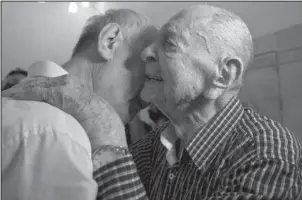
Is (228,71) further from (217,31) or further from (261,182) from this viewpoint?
(261,182)

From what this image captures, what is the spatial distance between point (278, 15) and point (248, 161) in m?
0.88

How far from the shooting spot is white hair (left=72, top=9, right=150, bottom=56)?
3.45 feet

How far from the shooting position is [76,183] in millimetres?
598

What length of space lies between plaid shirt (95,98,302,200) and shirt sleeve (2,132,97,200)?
0.43ft

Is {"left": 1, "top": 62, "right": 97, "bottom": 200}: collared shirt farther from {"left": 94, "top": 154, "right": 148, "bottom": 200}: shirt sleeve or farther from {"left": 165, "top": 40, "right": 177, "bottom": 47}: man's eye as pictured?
{"left": 165, "top": 40, "right": 177, "bottom": 47}: man's eye

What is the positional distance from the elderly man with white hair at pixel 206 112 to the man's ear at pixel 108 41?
9 centimetres

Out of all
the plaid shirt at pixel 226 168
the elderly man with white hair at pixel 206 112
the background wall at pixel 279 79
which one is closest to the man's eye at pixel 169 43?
the elderly man with white hair at pixel 206 112

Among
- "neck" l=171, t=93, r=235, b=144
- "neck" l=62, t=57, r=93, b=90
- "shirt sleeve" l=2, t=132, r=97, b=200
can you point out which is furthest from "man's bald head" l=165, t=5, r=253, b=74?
"shirt sleeve" l=2, t=132, r=97, b=200

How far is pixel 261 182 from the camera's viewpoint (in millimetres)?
764

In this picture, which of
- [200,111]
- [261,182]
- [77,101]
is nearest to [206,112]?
[200,111]

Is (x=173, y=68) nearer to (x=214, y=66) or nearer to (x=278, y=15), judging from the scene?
(x=214, y=66)

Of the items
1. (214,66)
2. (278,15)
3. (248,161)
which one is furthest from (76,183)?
(278,15)

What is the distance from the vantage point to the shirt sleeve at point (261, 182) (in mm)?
758

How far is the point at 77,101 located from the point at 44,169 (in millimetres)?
180
